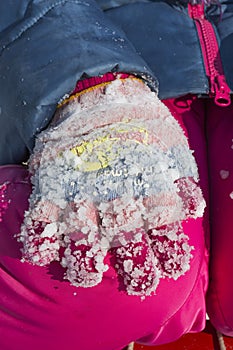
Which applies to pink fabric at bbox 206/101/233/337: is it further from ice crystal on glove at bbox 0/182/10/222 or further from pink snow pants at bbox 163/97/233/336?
ice crystal on glove at bbox 0/182/10/222

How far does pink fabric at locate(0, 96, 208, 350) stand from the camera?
724mm

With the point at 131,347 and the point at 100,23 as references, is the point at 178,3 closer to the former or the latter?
the point at 100,23

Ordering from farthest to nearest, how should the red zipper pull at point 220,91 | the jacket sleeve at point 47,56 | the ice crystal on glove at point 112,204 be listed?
the red zipper pull at point 220,91, the jacket sleeve at point 47,56, the ice crystal on glove at point 112,204

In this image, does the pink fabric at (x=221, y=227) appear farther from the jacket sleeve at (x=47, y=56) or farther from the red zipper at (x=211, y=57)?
the jacket sleeve at (x=47, y=56)

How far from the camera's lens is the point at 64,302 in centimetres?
74

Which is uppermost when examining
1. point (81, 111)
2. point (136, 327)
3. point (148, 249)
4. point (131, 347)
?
point (81, 111)

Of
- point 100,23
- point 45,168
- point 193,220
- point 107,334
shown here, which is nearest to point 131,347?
point 107,334

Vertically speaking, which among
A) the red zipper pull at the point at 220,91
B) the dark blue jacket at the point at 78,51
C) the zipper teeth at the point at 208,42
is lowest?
the red zipper pull at the point at 220,91

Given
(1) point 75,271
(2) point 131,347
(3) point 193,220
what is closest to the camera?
(1) point 75,271

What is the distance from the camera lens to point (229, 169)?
85 cm

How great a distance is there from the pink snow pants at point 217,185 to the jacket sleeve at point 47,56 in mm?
150

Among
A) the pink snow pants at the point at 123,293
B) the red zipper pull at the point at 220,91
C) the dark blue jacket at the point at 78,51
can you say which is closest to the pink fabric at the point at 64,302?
the pink snow pants at the point at 123,293

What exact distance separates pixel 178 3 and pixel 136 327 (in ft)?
1.93

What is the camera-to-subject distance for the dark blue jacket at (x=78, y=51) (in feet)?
2.53
